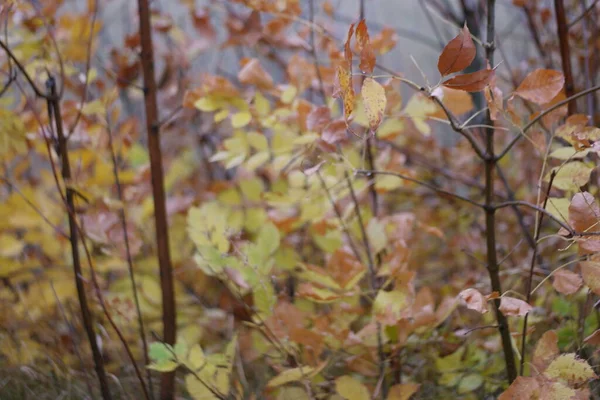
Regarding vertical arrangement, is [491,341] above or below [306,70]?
below

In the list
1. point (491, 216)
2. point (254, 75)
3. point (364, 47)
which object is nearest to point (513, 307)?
point (491, 216)

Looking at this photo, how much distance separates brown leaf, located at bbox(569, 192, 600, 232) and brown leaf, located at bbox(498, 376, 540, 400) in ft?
0.49

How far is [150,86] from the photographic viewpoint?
880 millimetres

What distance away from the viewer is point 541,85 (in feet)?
1.84

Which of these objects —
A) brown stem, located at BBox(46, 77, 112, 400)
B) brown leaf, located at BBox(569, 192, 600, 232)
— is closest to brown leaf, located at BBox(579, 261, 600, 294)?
brown leaf, located at BBox(569, 192, 600, 232)

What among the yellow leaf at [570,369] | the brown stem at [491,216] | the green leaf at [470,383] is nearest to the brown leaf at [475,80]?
the brown stem at [491,216]

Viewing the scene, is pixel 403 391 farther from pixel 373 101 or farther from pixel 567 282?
pixel 373 101

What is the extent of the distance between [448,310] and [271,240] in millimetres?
265

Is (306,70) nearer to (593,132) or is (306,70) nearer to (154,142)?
(154,142)

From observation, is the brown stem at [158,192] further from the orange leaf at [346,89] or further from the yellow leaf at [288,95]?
the orange leaf at [346,89]

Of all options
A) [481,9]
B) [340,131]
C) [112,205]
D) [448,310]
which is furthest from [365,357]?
[481,9]

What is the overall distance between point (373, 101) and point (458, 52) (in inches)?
3.3

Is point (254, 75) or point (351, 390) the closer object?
point (351, 390)

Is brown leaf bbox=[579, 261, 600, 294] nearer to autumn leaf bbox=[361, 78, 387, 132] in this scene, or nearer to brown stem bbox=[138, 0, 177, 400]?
autumn leaf bbox=[361, 78, 387, 132]
